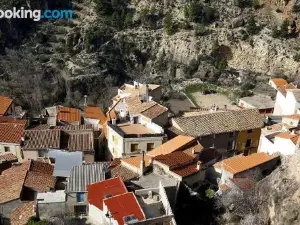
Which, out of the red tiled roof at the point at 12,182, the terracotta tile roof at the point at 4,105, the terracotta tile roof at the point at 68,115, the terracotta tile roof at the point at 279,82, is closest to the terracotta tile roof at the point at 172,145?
the red tiled roof at the point at 12,182

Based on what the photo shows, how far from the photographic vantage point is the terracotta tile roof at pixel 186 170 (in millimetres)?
32906

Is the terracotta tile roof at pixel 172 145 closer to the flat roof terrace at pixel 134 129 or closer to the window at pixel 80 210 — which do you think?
the flat roof terrace at pixel 134 129

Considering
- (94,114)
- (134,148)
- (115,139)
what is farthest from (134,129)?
(94,114)

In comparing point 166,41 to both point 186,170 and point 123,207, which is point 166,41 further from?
point 123,207

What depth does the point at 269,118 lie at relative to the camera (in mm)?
46656

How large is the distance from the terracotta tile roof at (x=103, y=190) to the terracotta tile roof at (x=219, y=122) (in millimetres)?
11653

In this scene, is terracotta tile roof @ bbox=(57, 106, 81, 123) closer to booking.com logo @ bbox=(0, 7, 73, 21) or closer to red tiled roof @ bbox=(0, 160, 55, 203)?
red tiled roof @ bbox=(0, 160, 55, 203)

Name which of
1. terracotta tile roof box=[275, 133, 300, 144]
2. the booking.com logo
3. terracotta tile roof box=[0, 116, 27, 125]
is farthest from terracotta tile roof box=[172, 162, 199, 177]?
the booking.com logo

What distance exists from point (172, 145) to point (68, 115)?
16.2 m

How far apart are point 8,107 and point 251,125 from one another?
27.3 m

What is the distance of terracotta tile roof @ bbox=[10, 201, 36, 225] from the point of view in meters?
30.9

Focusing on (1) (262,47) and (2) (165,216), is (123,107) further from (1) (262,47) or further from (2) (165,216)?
(1) (262,47)

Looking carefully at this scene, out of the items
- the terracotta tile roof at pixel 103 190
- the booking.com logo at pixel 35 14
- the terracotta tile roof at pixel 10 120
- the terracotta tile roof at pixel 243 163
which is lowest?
the terracotta tile roof at pixel 10 120

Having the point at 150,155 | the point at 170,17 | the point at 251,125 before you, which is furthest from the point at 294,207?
the point at 170,17
